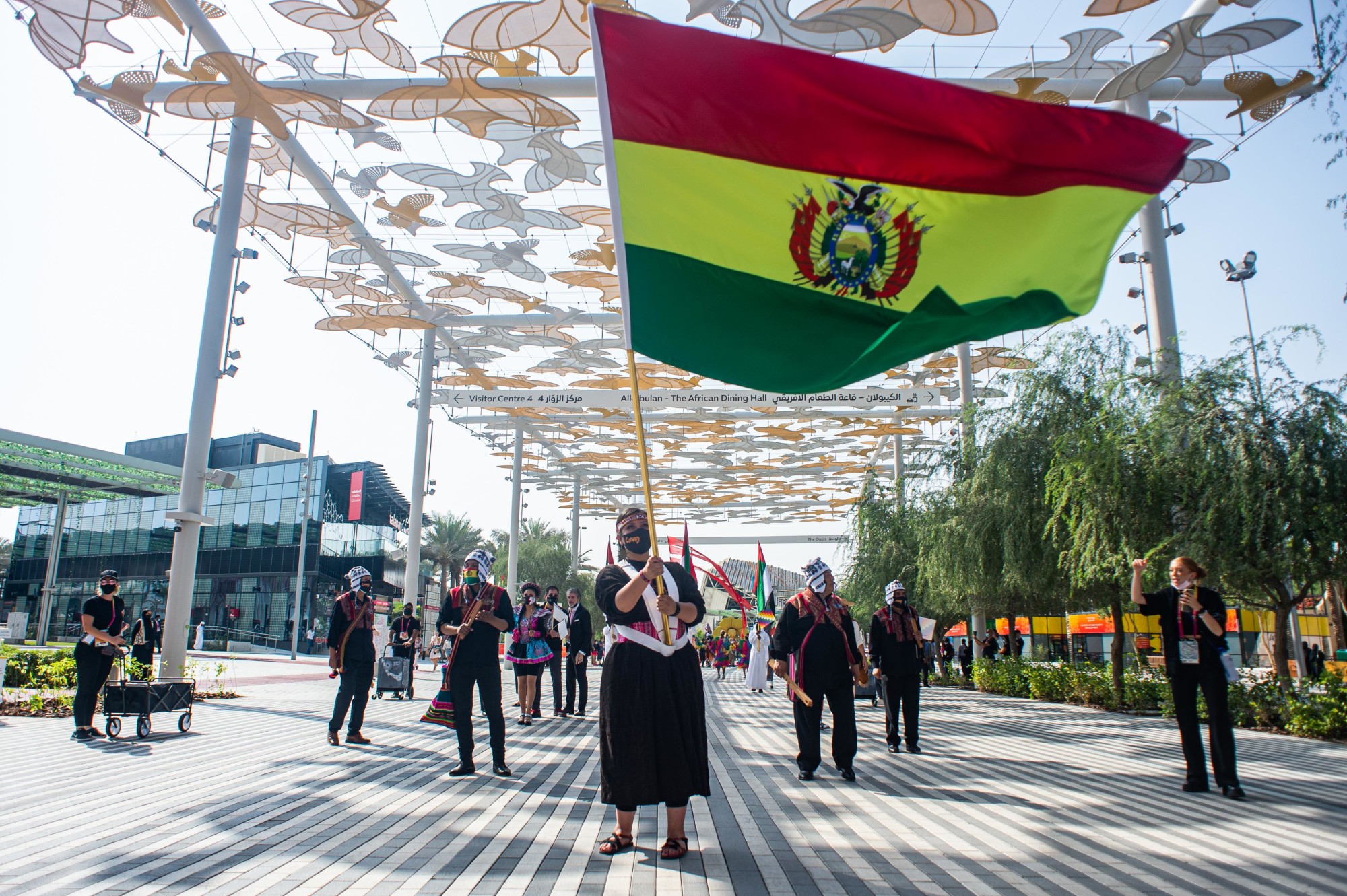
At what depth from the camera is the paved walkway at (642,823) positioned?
4023 mm

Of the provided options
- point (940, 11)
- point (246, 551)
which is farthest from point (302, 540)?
point (940, 11)

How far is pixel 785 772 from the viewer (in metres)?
7.51

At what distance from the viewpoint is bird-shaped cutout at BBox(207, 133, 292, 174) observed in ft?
50.9

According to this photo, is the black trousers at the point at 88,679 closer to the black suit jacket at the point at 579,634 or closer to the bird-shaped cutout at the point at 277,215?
the black suit jacket at the point at 579,634

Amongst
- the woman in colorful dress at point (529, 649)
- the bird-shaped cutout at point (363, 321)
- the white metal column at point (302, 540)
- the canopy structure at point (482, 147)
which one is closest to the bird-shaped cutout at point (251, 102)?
the canopy structure at point (482, 147)

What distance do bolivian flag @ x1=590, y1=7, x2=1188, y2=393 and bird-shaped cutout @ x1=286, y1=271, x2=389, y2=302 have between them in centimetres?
1673

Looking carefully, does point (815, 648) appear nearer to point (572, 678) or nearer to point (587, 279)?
point (572, 678)

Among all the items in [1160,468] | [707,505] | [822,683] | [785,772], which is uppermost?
[707,505]

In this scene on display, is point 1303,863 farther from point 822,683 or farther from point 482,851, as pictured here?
point 482,851

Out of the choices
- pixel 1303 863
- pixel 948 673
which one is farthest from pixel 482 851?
pixel 948 673

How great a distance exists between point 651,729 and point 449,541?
4812 cm

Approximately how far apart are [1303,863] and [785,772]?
3884 mm

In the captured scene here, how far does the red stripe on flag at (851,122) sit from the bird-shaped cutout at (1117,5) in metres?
8.11

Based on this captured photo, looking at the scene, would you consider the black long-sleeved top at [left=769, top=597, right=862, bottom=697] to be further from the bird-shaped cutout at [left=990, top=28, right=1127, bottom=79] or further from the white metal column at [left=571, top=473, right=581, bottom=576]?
the white metal column at [left=571, top=473, right=581, bottom=576]
